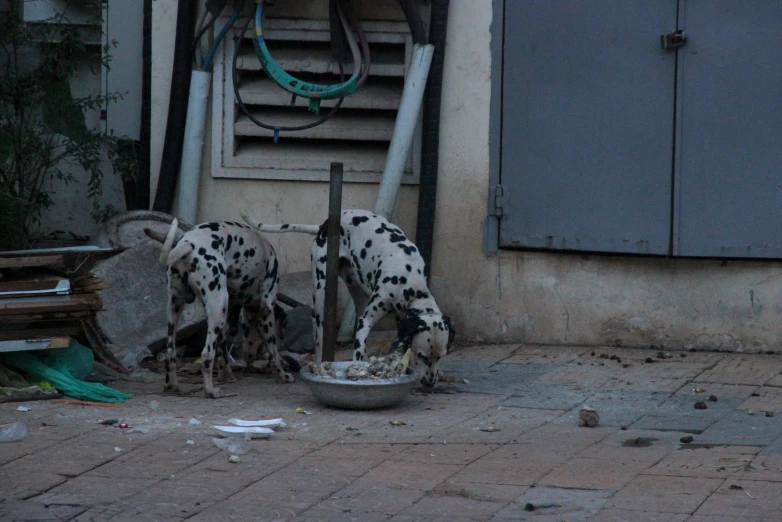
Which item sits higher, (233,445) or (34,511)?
(233,445)

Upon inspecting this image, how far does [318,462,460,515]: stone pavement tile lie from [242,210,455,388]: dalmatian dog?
1.64m

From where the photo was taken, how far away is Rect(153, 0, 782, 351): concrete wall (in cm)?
924

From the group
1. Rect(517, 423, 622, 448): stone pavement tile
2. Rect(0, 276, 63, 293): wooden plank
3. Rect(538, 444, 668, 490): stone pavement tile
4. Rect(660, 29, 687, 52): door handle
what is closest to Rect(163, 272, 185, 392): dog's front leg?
Rect(0, 276, 63, 293): wooden plank

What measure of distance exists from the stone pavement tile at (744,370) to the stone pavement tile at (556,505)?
3.13 m

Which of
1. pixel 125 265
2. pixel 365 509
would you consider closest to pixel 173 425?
pixel 365 509

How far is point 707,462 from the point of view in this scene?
5980 millimetres

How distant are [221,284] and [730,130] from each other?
4.32 meters

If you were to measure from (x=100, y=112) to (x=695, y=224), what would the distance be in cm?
543

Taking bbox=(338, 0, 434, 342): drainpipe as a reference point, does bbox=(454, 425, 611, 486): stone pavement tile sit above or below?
below

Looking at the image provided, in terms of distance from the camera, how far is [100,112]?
1022cm

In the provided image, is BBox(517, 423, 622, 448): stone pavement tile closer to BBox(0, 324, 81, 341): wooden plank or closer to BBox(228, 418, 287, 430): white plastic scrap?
BBox(228, 418, 287, 430): white plastic scrap

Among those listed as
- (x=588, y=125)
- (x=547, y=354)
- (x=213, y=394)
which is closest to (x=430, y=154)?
(x=588, y=125)

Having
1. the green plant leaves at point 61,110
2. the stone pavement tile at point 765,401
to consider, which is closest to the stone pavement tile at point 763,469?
the stone pavement tile at point 765,401

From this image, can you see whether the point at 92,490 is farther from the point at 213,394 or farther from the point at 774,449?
the point at 774,449
